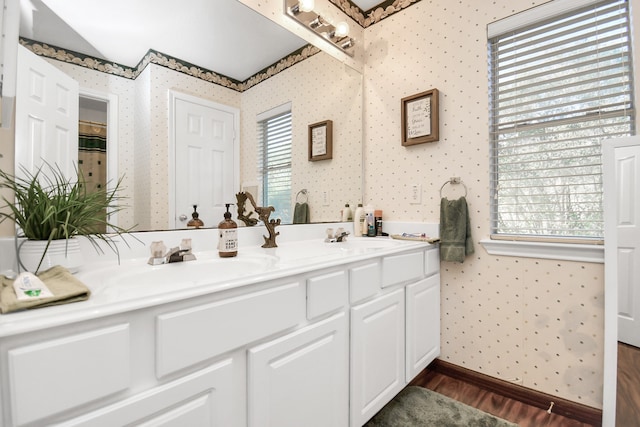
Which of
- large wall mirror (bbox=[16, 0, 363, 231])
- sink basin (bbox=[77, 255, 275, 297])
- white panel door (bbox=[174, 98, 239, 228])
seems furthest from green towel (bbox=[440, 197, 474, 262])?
white panel door (bbox=[174, 98, 239, 228])

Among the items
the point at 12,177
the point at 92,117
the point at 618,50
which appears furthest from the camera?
the point at 618,50

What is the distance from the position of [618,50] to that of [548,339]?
146 cm

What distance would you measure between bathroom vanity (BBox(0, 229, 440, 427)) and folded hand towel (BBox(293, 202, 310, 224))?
1.21 feet

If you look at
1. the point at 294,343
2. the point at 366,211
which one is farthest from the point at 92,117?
the point at 366,211

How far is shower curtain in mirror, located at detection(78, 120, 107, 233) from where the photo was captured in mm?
1055

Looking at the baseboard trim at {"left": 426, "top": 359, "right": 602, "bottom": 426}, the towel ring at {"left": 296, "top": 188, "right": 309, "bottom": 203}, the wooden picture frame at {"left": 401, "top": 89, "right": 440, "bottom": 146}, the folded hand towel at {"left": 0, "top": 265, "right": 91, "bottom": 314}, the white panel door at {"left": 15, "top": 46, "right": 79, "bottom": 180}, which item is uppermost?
the wooden picture frame at {"left": 401, "top": 89, "right": 440, "bottom": 146}

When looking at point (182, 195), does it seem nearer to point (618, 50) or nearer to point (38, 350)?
point (38, 350)

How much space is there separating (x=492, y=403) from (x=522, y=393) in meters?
0.17

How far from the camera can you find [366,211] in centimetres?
212

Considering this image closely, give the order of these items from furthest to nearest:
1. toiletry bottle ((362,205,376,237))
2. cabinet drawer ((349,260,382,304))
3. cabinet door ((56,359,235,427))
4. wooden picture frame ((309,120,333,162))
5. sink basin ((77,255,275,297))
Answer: toiletry bottle ((362,205,376,237)) → wooden picture frame ((309,120,333,162)) → cabinet drawer ((349,260,382,304)) → sink basin ((77,255,275,297)) → cabinet door ((56,359,235,427))

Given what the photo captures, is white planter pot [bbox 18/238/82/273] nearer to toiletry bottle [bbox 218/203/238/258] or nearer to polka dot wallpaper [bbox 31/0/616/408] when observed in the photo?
polka dot wallpaper [bbox 31/0/616/408]

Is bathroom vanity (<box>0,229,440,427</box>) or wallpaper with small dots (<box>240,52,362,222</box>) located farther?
wallpaper with small dots (<box>240,52,362,222</box>)

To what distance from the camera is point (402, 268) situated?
1.53 meters

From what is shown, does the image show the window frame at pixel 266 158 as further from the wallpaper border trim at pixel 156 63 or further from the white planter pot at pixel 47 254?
the white planter pot at pixel 47 254
